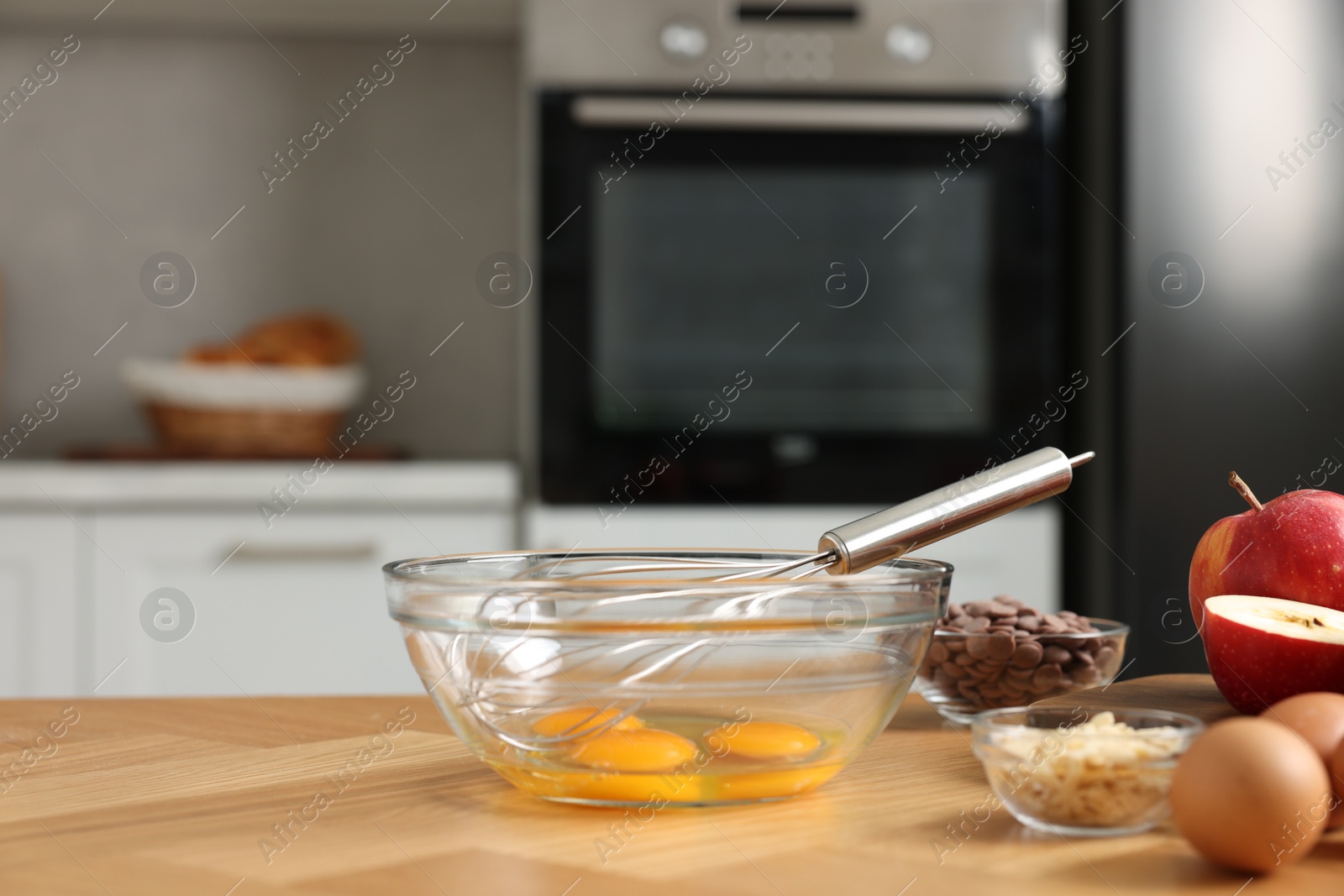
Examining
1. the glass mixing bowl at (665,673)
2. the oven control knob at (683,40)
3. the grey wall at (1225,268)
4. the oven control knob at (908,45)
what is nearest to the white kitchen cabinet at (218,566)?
the oven control knob at (683,40)

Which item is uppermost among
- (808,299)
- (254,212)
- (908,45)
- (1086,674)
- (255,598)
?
(908,45)

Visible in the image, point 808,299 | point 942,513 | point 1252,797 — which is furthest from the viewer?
point 808,299

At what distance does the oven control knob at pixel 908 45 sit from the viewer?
1741mm

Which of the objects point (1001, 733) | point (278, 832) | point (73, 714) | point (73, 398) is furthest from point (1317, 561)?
point (73, 398)

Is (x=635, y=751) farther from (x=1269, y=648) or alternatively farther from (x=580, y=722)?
(x=1269, y=648)

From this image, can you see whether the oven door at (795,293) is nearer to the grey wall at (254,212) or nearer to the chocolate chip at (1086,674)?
the grey wall at (254,212)

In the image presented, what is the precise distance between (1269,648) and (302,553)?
4.63 ft

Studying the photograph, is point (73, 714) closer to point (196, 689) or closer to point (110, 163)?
point (196, 689)

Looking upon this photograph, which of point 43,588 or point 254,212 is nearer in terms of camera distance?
point 43,588

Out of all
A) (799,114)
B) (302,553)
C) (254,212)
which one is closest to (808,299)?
(799,114)

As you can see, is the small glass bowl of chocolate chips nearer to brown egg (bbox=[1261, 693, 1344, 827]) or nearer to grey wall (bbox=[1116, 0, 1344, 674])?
brown egg (bbox=[1261, 693, 1344, 827])

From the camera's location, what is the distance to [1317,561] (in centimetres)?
58

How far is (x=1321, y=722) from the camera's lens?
0.41m

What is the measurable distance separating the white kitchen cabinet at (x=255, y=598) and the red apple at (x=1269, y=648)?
4.16 ft
